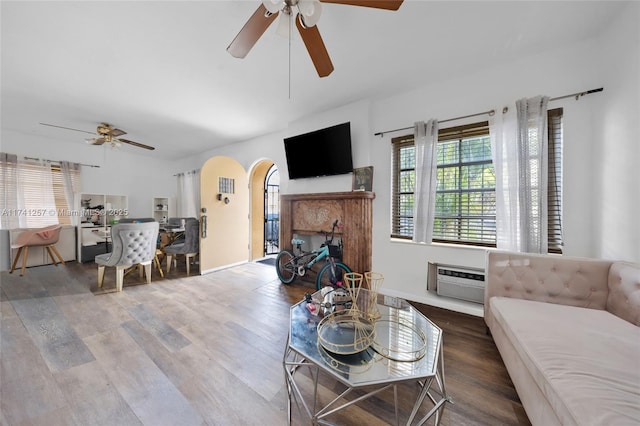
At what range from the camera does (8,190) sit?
382cm

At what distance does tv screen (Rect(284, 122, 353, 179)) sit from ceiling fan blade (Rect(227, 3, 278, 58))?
171 centimetres

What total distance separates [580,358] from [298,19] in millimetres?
2476

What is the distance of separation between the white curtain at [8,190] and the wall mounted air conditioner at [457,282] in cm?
717

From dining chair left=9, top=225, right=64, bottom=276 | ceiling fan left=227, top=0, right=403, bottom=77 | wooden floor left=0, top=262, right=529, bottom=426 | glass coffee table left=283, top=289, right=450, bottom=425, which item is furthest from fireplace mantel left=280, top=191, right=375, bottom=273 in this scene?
dining chair left=9, top=225, right=64, bottom=276

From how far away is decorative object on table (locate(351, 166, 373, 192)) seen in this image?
2938mm

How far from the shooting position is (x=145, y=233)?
311 cm

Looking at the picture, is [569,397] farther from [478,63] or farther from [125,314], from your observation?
[125,314]

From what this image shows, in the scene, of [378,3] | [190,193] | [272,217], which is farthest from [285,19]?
[190,193]

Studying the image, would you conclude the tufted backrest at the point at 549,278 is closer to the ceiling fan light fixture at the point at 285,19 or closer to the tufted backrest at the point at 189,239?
the ceiling fan light fixture at the point at 285,19

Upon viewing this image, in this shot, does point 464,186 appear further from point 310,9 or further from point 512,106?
point 310,9

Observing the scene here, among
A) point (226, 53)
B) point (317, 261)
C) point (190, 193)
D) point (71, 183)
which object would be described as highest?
point (226, 53)

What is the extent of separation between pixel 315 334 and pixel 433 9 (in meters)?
2.51

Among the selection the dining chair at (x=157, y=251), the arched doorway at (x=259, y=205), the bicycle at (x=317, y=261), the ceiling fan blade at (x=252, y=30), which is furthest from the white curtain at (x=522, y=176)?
the dining chair at (x=157, y=251)

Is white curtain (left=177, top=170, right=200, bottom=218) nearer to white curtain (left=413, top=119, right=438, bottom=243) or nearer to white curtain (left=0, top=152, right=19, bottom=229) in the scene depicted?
white curtain (left=0, top=152, right=19, bottom=229)
